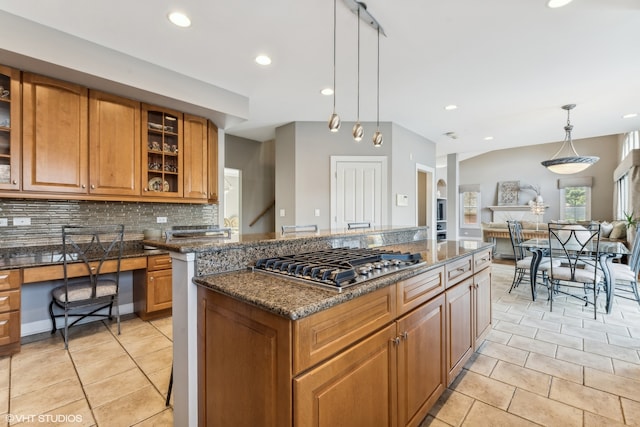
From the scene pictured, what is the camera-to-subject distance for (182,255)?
50.8 inches

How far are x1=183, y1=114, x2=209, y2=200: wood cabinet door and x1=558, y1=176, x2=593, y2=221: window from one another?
11262 millimetres

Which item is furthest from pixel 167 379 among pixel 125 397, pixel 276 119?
pixel 276 119

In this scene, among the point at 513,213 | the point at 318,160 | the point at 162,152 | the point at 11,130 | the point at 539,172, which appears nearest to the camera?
the point at 11,130

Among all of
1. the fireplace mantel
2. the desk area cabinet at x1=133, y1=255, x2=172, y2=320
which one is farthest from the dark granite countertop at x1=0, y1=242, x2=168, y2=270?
the fireplace mantel

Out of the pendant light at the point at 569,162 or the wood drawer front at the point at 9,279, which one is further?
the pendant light at the point at 569,162

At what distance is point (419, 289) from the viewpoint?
4.89ft

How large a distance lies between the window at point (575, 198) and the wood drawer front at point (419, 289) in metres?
10.8

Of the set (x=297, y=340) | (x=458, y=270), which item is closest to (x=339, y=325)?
(x=297, y=340)

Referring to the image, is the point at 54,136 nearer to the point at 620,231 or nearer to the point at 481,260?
the point at 481,260

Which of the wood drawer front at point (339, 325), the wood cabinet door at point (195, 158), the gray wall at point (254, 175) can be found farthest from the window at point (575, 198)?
the wood drawer front at point (339, 325)

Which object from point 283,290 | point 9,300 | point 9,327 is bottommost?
point 9,327

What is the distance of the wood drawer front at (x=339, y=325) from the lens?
91cm

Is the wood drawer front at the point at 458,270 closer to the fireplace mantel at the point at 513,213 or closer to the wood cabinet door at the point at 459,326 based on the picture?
the wood cabinet door at the point at 459,326

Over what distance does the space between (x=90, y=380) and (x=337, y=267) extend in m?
2.05
